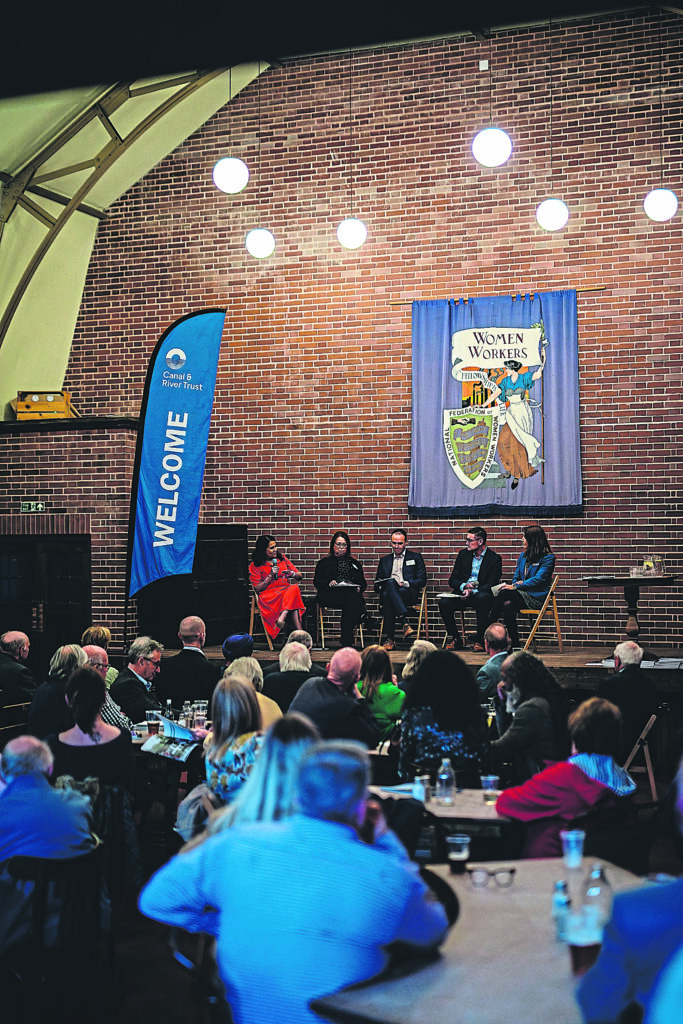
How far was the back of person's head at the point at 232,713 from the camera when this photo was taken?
395cm

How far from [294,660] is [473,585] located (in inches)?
140

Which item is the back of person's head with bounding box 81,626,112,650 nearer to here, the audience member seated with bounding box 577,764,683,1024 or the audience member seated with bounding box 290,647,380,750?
the audience member seated with bounding box 290,647,380,750

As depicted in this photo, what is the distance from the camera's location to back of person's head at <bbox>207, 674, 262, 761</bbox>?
3945 millimetres

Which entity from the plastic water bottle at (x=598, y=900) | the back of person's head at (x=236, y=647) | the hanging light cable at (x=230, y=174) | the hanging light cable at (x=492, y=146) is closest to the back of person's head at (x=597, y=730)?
the plastic water bottle at (x=598, y=900)

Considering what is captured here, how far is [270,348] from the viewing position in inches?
421

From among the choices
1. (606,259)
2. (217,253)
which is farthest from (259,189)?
(606,259)

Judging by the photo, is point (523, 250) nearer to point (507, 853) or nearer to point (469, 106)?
point (469, 106)

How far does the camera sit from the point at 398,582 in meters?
9.56

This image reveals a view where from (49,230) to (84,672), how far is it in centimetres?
754

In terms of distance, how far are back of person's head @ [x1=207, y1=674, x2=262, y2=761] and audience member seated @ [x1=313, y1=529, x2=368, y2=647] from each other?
17.7 feet

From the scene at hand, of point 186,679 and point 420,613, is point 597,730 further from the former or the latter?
point 420,613

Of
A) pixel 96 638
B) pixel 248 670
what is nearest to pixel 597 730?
pixel 248 670

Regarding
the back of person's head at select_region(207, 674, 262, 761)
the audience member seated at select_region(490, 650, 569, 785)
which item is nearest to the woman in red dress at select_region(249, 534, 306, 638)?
the audience member seated at select_region(490, 650, 569, 785)

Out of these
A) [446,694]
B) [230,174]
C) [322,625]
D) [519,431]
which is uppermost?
[230,174]
